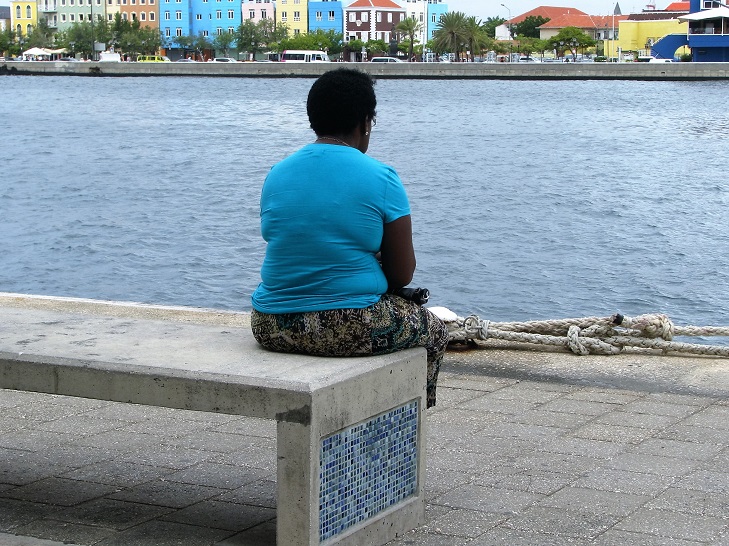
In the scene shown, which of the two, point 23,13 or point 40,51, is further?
point 23,13

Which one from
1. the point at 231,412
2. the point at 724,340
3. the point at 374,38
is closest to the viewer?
the point at 231,412

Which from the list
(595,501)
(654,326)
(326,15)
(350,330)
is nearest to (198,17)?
(326,15)

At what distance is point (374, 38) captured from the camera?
138m

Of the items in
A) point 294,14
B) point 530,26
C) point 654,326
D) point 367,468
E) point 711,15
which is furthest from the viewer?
point 530,26

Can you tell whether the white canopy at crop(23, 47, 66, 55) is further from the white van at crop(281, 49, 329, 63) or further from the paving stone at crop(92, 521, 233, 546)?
the paving stone at crop(92, 521, 233, 546)

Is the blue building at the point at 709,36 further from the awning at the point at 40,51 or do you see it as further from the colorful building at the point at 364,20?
the awning at the point at 40,51

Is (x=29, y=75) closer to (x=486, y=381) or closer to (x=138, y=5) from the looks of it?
(x=138, y=5)

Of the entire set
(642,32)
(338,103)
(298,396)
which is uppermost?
(642,32)

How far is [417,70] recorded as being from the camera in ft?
326

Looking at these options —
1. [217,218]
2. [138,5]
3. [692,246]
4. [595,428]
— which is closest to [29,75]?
[138,5]

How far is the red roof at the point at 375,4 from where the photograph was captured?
138m

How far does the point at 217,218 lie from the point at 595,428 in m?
23.3

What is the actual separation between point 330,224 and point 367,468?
0.82 meters

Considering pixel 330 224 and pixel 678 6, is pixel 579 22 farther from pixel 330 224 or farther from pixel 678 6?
pixel 330 224
